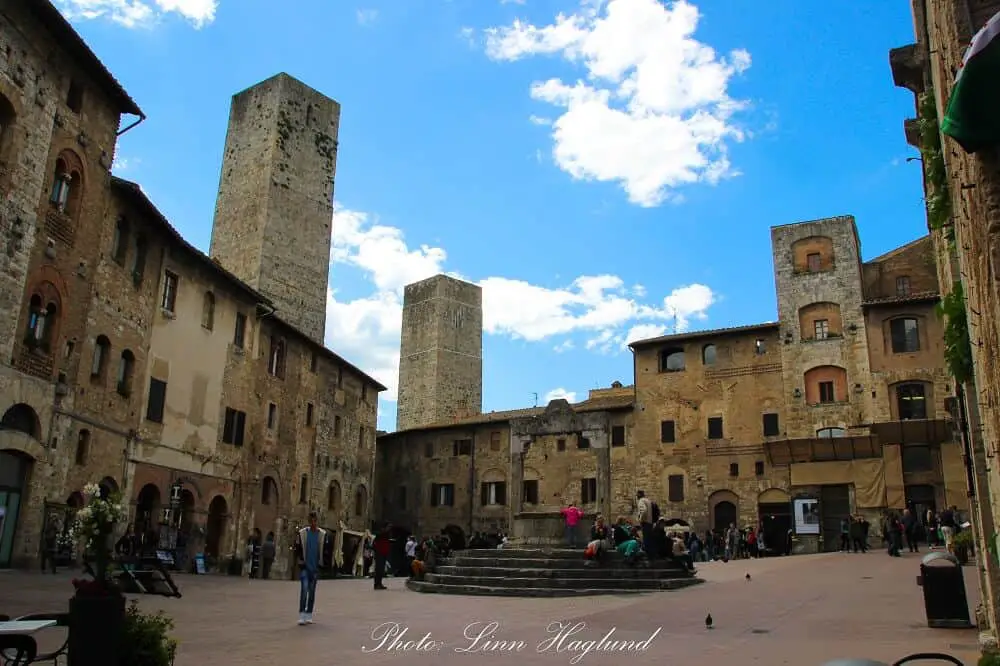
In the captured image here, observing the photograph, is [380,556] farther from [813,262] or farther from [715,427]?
[813,262]

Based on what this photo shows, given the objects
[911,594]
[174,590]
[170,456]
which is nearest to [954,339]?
[911,594]

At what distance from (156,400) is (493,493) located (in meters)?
22.1

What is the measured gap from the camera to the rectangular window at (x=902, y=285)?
35141 mm

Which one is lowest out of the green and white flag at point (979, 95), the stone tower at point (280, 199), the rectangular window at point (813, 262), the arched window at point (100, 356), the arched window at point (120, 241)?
the green and white flag at point (979, 95)

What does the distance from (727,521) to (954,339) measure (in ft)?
97.9

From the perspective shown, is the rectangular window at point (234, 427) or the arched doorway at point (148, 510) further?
the rectangular window at point (234, 427)

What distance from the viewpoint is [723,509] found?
35.5 metres

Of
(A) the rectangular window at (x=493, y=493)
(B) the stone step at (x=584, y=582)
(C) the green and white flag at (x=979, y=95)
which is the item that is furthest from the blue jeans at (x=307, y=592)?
(A) the rectangular window at (x=493, y=493)

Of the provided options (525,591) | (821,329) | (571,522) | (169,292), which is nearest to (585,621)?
(525,591)

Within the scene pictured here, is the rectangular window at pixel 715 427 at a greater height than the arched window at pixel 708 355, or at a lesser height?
lesser

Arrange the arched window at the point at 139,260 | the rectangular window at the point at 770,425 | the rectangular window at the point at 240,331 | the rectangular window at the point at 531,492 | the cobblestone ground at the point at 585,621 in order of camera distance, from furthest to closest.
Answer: the rectangular window at the point at 531,492
the rectangular window at the point at 770,425
the rectangular window at the point at 240,331
the arched window at the point at 139,260
the cobblestone ground at the point at 585,621

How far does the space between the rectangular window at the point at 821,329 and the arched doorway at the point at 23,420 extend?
29.6 m

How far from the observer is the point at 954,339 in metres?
7.18

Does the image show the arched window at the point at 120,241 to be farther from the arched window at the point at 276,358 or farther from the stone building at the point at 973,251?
the stone building at the point at 973,251
